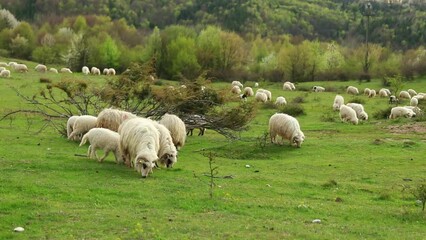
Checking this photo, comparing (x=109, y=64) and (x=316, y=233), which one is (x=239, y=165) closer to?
(x=316, y=233)

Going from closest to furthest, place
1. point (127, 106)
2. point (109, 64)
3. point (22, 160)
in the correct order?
point (22, 160) → point (127, 106) → point (109, 64)

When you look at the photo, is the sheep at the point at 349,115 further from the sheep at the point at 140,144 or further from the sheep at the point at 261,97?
the sheep at the point at 140,144

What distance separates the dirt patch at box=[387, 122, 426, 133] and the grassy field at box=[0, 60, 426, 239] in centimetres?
564

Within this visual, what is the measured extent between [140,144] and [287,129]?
1014cm

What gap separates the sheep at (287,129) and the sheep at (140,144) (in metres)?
8.90

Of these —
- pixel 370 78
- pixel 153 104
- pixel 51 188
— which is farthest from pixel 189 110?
pixel 370 78

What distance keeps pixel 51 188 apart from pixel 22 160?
179 inches

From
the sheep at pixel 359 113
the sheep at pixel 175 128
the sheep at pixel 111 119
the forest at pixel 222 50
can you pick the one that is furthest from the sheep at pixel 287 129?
the forest at pixel 222 50

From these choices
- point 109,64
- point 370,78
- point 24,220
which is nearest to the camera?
point 24,220

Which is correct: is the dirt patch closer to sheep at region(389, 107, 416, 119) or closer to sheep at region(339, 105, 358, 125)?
sheep at region(339, 105, 358, 125)

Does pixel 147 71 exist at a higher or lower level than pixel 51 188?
higher

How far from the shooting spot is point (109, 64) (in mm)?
95312

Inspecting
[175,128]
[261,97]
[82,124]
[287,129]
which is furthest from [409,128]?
[82,124]

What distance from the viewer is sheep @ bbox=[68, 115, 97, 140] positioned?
80.9 ft
